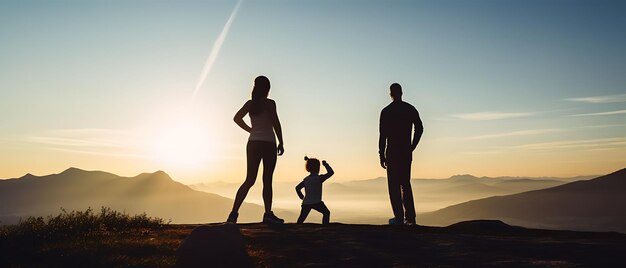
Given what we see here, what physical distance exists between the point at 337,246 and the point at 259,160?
11.2 ft

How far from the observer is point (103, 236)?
964cm

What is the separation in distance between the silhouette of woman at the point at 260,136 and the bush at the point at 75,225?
2.82 m

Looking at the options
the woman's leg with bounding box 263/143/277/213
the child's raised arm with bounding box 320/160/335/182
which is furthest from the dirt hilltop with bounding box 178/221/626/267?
the child's raised arm with bounding box 320/160/335/182

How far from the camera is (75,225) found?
1082 cm

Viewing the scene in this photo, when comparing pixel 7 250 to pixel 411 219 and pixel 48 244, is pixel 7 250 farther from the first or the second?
pixel 411 219

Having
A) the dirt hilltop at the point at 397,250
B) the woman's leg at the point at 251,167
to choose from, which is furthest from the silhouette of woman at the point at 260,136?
the dirt hilltop at the point at 397,250

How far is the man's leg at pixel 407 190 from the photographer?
1143 cm

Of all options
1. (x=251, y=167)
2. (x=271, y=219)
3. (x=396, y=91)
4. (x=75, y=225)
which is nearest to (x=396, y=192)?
(x=396, y=91)

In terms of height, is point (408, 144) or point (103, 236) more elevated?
point (408, 144)

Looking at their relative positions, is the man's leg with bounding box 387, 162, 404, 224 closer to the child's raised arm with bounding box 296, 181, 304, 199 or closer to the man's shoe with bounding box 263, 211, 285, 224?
the child's raised arm with bounding box 296, 181, 304, 199

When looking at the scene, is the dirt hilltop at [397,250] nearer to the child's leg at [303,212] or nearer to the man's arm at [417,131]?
the man's arm at [417,131]

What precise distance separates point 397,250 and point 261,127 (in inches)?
172

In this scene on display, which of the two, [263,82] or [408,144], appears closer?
[263,82]

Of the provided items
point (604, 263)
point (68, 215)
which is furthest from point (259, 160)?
point (604, 263)
